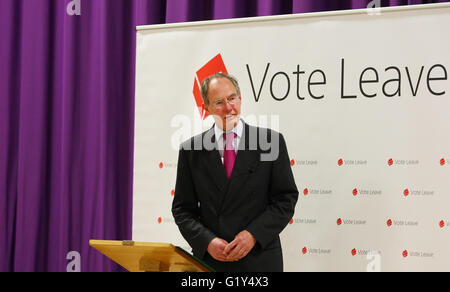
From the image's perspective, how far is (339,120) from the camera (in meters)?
2.93

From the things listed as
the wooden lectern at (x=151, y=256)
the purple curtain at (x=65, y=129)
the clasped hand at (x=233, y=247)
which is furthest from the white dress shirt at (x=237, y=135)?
the purple curtain at (x=65, y=129)

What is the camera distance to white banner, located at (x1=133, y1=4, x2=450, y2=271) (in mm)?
2771

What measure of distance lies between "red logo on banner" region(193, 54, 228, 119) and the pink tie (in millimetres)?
437

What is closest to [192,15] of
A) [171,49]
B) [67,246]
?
[171,49]

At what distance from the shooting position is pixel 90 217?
13.1 ft

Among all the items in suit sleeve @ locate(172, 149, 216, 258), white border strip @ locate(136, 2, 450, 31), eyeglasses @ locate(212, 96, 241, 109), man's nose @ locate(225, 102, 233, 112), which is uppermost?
white border strip @ locate(136, 2, 450, 31)

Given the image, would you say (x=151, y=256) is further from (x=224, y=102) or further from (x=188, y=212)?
(x=224, y=102)

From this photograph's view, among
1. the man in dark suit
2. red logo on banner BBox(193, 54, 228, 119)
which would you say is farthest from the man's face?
red logo on banner BBox(193, 54, 228, 119)

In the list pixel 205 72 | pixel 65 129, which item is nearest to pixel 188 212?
pixel 205 72

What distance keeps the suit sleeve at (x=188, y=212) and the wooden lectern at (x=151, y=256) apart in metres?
0.42

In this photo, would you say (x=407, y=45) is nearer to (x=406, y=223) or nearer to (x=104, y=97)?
(x=406, y=223)

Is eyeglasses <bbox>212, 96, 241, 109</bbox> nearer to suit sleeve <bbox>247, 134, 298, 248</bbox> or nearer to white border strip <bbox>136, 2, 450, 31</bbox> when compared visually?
suit sleeve <bbox>247, 134, 298, 248</bbox>

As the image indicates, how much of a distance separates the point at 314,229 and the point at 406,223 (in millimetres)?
466
